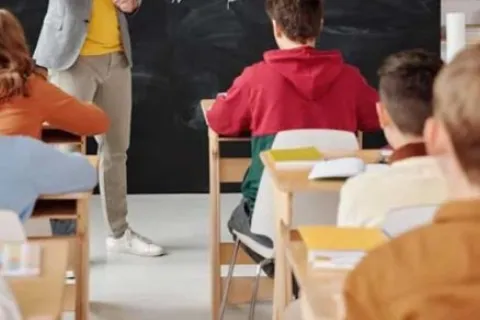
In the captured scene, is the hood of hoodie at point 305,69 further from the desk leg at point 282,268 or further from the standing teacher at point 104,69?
the standing teacher at point 104,69

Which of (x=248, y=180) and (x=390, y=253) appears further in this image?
(x=248, y=180)

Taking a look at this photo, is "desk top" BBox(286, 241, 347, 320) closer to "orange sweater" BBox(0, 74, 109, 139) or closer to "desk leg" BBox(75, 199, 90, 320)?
"desk leg" BBox(75, 199, 90, 320)

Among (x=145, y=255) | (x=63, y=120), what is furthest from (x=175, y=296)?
(x=63, y=120)

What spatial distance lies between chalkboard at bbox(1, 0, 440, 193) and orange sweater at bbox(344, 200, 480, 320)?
449cm

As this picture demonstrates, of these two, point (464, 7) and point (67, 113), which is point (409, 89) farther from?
point (464, 7)

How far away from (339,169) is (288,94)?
80 cm

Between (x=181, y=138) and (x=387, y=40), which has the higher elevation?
(x=387, y=40)

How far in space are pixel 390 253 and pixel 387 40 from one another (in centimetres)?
462

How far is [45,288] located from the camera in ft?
6.95

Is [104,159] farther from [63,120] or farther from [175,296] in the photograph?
[63,120]

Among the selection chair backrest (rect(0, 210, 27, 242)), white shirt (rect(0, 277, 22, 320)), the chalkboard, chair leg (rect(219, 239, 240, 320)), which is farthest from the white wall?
white shirt (rect(0, 277, 22, 320))

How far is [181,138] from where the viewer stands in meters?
5.84

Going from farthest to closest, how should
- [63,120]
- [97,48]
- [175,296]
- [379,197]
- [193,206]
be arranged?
[193,206] → [97,48] → [175,296] → [63,120] → [379,197]

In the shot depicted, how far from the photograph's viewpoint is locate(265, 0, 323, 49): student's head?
359 centimetres
